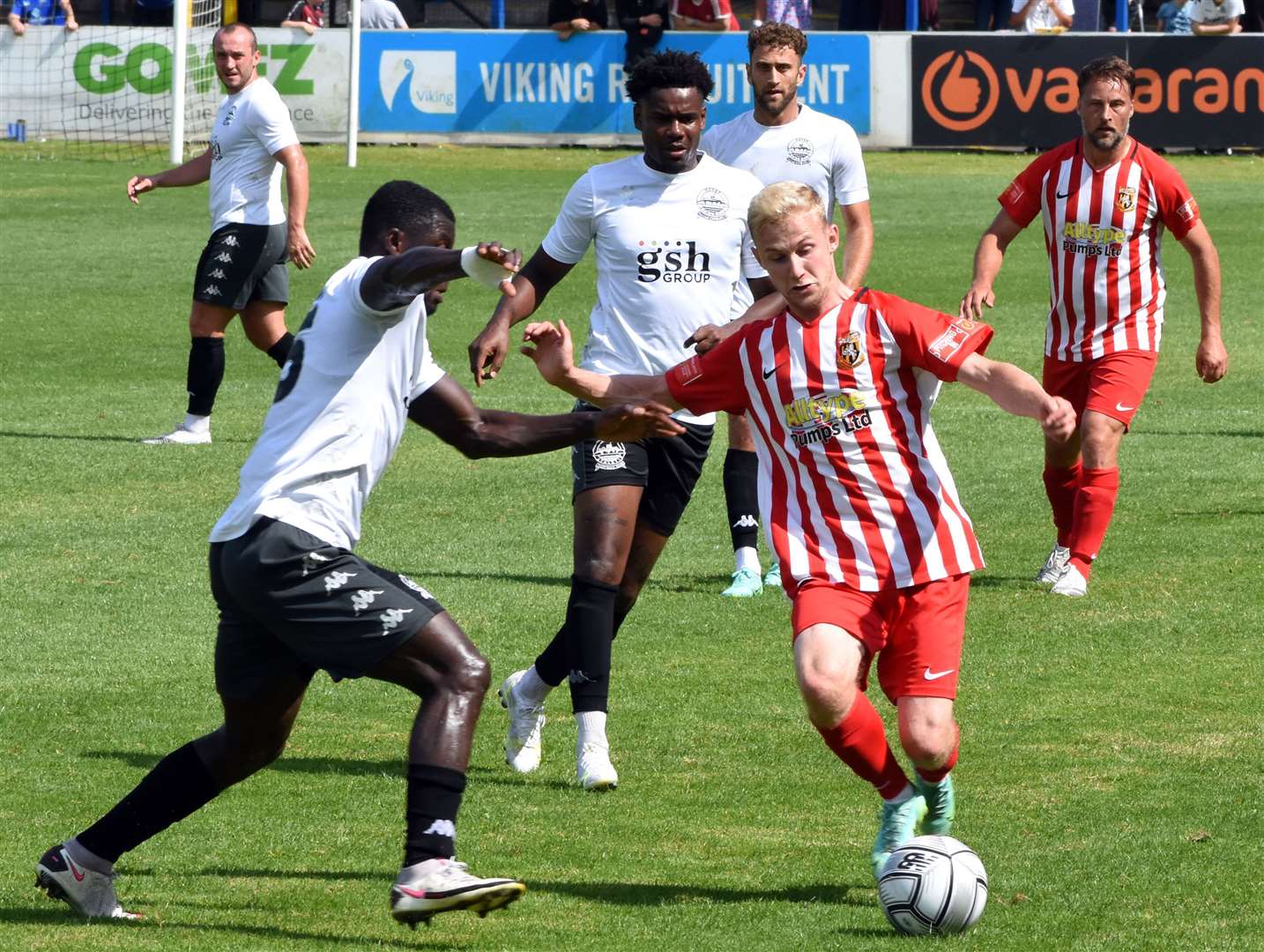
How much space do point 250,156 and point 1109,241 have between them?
5842 millimetres

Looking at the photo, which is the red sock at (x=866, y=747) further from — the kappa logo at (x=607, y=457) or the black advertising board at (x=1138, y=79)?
the black advertising board at (x=1138, y=79)

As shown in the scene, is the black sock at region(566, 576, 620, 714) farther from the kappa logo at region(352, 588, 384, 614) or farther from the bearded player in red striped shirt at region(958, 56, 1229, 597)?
the bearded player in red striped shirt at region(958, 56, 1229, 597)

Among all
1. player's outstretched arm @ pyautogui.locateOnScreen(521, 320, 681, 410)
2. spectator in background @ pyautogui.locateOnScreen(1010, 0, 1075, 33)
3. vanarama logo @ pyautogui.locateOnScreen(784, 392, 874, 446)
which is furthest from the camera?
spectator in background @ pyautogui.locateOnScreen(1010, 0, 1075, 33)

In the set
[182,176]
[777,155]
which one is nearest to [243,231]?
[182,176]

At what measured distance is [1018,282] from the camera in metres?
20.3

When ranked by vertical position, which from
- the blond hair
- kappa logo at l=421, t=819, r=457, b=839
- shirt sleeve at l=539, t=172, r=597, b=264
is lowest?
kappa logo at l=421, t=819, r=457, b=839

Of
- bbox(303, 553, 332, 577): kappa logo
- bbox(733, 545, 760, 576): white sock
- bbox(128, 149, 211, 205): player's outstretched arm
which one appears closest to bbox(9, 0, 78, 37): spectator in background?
bbox(128, 149, 211, 205): player's outstretched arm

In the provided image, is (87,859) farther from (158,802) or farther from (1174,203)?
(1174,203)

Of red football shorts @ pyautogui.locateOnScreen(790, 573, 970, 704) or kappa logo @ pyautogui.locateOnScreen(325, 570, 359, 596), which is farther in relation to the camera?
red football shorts @ pyautogui.locateOnScreen(790, 573, 970, 704)

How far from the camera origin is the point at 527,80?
28562 mm

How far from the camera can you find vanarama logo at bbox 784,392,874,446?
5.67 m

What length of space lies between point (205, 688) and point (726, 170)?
2.84 meters

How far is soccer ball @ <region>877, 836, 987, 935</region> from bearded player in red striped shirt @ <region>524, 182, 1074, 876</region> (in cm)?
16

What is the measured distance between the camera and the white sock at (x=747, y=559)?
980cm
